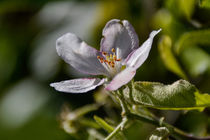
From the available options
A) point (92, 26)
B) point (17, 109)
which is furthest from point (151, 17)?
point (17, 109)

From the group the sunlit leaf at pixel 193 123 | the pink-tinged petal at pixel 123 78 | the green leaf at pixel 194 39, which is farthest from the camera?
the sunlit leaf at pixel 193 123

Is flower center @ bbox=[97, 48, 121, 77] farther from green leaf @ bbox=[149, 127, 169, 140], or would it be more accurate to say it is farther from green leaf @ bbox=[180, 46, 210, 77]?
green leaf @ bbox=[180, 46, 210, 77]

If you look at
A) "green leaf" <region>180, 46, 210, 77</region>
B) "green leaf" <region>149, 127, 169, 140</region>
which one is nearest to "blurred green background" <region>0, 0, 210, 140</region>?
"green leaf" <region>180, 46, 210, 77</region>

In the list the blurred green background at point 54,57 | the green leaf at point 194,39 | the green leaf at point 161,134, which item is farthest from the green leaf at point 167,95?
the blurred green background at point 54,57

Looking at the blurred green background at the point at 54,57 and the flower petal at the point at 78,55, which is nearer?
the flower petal at the point at 78,55

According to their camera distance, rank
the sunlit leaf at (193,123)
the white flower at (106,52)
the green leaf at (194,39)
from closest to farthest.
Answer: the white flower at (106,52), the green leaf at (194,39), the sunlit leaf at (193,123)

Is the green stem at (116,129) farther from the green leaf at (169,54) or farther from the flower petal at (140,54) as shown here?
the green leaf at (169,54)

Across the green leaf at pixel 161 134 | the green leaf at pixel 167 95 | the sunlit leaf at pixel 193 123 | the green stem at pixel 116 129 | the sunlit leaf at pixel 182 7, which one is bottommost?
the sunlit leaf at pixel 193 123

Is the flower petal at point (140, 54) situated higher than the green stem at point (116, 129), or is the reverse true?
the flower petal at point (140, 54)
